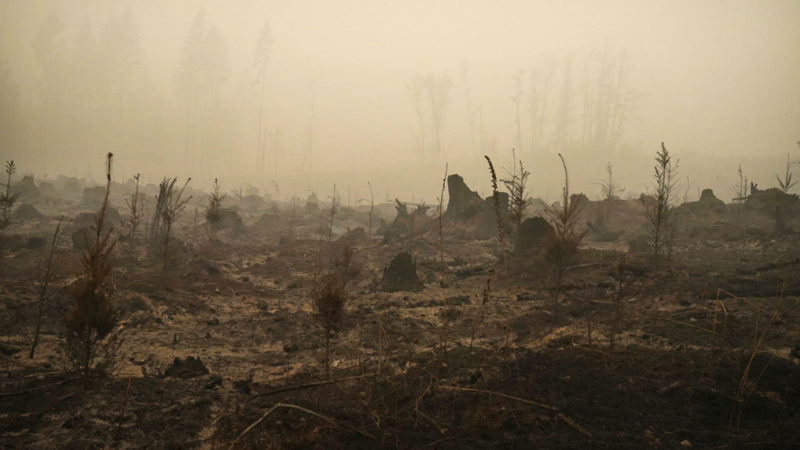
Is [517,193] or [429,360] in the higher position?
[517,193]

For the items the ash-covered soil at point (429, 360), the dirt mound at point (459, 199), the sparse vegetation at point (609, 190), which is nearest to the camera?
the ash-covered soil at point (429, 360)

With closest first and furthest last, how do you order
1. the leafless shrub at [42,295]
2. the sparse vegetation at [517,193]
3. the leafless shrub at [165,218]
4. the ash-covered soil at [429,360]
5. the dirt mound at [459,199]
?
the ash-covered soil at [429,360] < the leafless shrub at [42,295] < the sparse vegetation at [517,193] < the leafless shrub at [165,218] < the dirt mound at [459,199]

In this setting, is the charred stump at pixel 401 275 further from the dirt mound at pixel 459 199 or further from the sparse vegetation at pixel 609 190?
the sparse vegetation at pixel 609 190

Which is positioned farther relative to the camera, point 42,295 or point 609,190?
point 609,190

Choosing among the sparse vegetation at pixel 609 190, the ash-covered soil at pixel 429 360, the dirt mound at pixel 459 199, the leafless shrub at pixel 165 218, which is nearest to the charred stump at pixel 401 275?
the ash-covered soil at pixel 429 360

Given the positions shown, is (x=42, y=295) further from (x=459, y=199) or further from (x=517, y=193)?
(x=459, y=199)

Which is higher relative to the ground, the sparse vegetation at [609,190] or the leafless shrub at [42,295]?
the sparse vegetation at [609,190]

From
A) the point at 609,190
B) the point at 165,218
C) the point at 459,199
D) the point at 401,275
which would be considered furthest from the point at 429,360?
the point at 609,190

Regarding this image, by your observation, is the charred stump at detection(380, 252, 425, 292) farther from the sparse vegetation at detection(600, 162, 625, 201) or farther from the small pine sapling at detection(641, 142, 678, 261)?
the sparse vegetation at detection(600, 162, 625, 201)

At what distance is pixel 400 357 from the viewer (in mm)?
5625

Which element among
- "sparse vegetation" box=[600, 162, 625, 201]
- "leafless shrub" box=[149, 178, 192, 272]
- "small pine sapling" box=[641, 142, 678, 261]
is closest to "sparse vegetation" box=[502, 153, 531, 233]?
"small pine sapling" box=[641, 142, 678, 261]

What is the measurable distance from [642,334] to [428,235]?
12335mm

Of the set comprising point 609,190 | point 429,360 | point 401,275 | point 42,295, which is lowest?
point 429,360

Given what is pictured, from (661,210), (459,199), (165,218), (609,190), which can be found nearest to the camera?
(661,210)
